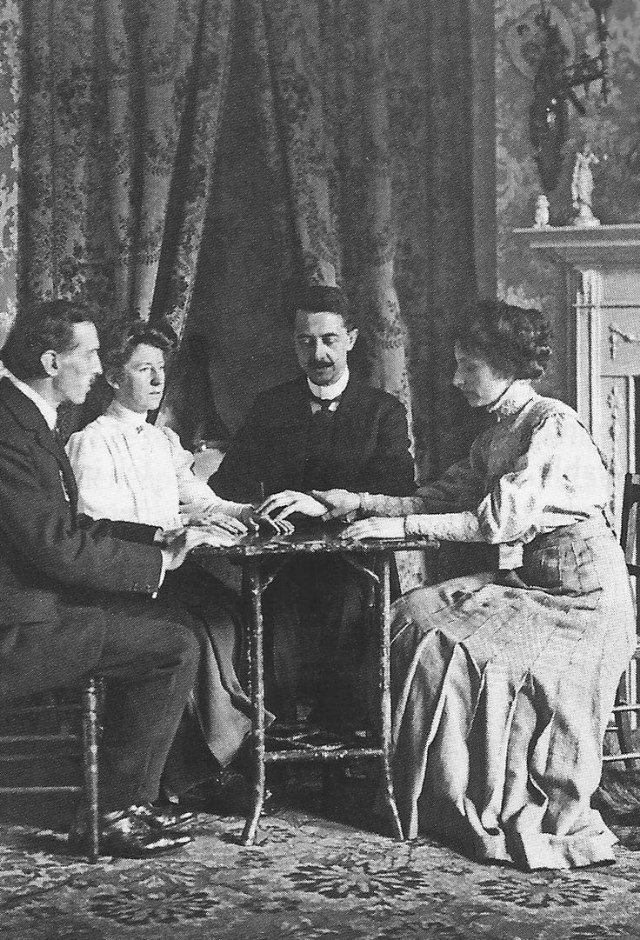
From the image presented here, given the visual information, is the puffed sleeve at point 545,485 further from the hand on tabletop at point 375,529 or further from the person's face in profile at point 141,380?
the person's face in profile at point 141,380

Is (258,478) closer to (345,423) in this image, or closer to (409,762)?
(345,423)

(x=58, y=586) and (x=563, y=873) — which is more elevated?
(x=58, y=586)

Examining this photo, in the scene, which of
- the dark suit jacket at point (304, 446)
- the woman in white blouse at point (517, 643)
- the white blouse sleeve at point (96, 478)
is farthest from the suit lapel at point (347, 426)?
the white blouse sleeve at point (96, 478)

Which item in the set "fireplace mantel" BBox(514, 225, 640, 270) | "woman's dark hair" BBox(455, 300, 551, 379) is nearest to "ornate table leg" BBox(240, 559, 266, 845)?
"woman's dark hair" BBox(455, 300, 551, 379)

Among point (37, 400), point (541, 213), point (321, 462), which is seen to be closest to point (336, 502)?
point (321, 462)

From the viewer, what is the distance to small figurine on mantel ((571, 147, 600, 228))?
451cm

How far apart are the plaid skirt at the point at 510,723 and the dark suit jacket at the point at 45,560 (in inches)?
33.8

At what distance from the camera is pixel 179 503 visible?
13.3 ft

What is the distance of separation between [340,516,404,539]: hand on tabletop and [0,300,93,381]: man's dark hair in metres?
0.97

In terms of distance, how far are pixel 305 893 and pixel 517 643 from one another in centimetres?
91

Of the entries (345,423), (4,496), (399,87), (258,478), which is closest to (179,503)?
(258,478)

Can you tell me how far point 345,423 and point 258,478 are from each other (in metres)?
0.38

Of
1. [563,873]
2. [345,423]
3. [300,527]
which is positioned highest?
[345,423]

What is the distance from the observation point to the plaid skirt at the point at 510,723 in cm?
323
